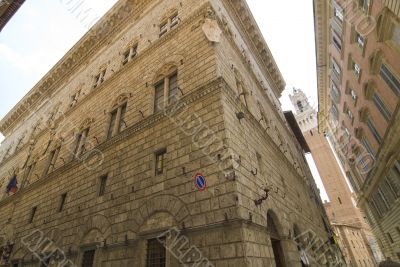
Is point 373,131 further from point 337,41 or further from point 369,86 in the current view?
point 337,41

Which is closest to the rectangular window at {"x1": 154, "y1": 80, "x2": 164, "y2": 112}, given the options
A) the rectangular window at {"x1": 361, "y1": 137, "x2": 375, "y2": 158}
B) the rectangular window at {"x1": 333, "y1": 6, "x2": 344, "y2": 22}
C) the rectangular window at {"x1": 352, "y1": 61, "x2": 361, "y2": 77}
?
the rectangular window at {"x1": 352, "y1": 61, "x2": 361, "y2": 77}

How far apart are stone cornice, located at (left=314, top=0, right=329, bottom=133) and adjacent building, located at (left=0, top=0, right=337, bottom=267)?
23.0 feet

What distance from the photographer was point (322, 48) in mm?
21047

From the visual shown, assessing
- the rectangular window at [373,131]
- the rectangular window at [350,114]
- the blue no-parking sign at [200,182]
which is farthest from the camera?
the rectangular window at [350,114]

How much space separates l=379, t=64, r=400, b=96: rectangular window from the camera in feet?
38.6

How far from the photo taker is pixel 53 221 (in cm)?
964

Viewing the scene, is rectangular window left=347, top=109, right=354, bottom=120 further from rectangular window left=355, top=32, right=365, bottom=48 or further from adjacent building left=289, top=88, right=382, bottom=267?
adjacent building left=289, top=88, right=382, bottom=267

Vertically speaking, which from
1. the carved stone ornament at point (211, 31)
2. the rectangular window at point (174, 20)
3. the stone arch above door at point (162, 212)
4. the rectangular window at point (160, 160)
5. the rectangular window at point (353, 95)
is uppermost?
the rectangular window at point (353, 95)

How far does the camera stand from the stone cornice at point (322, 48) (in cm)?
1781

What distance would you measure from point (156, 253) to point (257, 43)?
1659 centimetres

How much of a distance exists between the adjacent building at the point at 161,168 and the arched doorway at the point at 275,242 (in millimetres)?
37

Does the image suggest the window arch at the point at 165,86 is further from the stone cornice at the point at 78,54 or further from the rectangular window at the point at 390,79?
the rectangular window at the point at 390,79

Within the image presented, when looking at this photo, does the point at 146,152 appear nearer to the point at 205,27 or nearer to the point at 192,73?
the point at 192,73

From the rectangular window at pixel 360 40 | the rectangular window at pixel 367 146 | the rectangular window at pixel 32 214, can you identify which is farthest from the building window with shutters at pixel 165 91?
the rectangular window at pixel 367 146
